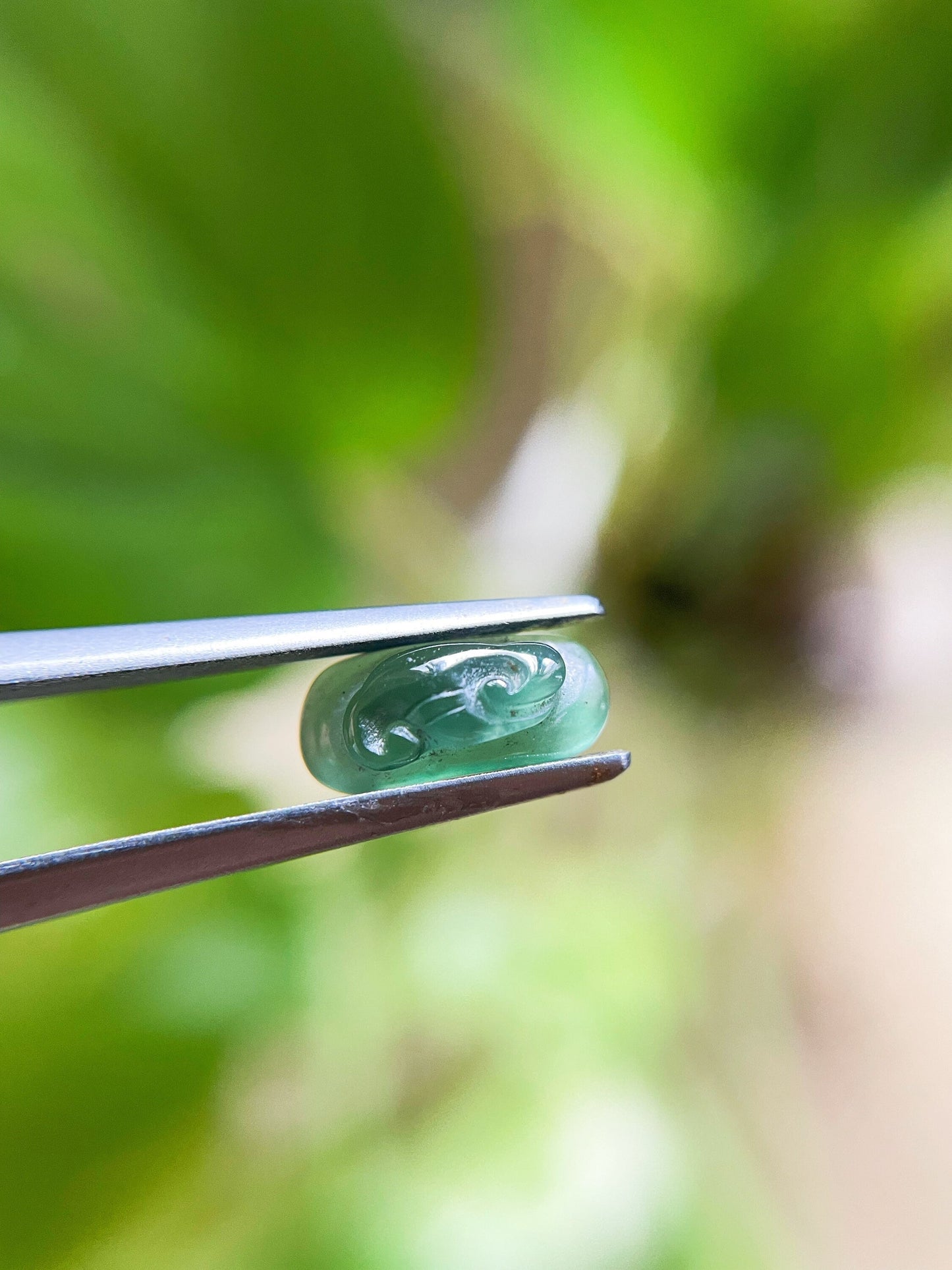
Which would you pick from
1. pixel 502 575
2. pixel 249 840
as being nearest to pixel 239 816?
pixel 249 840

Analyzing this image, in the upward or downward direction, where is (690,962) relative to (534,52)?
downward

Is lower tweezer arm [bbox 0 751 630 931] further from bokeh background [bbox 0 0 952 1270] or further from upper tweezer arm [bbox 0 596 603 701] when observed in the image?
bokeh background [bbox 0 0 952 1270]

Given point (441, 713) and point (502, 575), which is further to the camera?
point (502, 575)

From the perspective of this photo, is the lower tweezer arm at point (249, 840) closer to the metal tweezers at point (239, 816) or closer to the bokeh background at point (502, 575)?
the metal tweezers at point (239, 816)

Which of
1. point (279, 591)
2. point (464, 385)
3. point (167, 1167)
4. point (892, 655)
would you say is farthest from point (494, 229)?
point (167, 1167)

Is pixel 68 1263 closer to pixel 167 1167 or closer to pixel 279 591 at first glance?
pixel 167 1167

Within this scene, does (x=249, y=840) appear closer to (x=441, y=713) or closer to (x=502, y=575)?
(x=441, y=713)

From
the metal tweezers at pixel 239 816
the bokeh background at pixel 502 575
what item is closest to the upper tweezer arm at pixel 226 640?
the metal tweezers at pixel 239 816
